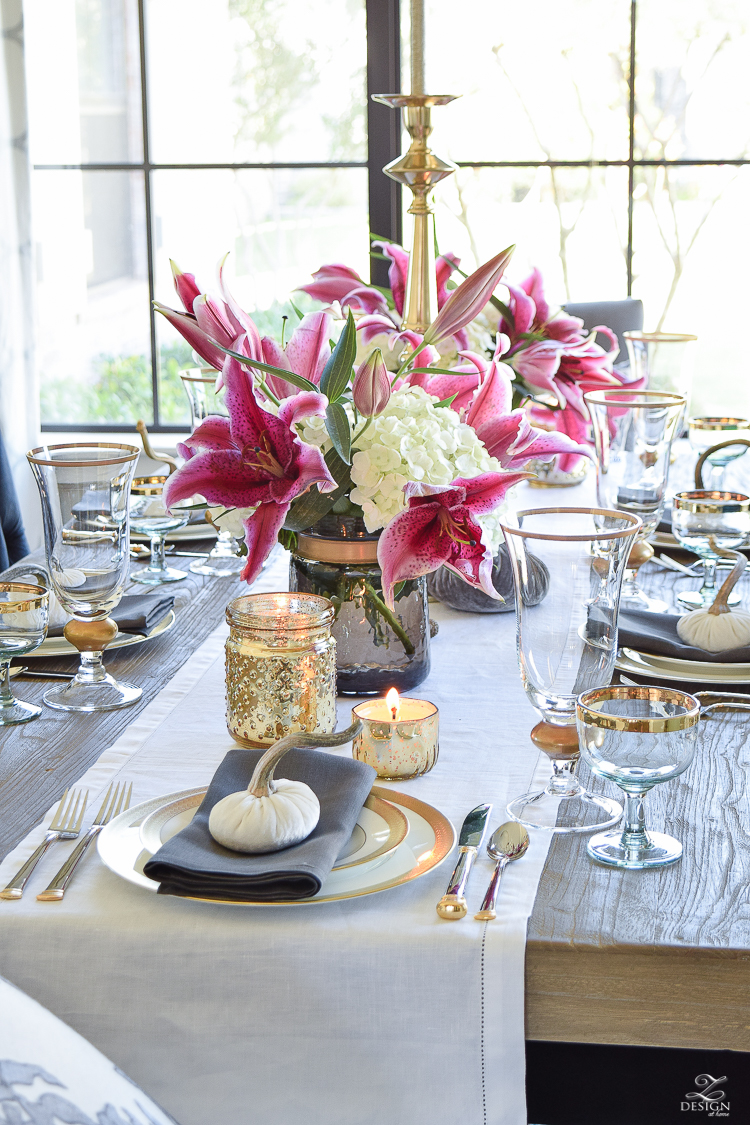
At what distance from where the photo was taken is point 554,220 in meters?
3.86

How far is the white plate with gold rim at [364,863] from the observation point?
78 cm

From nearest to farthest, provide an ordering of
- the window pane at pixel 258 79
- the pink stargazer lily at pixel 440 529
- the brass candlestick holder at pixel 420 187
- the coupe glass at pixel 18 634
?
the pink stargazer lily at pixel 440 529, the coupe glass at pixel 18 634, the brass candlestick holder at pixel 420 187, the window pane at pixel 258 79

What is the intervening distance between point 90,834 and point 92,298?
3.36m

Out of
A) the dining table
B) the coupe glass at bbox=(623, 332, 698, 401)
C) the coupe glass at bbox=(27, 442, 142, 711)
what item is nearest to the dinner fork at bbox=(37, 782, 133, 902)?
the dining table

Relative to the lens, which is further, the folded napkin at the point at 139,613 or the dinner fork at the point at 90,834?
the folded napkin at the point at 139,613

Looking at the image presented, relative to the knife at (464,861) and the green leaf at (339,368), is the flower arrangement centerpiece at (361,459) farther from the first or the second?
the knife at (464,861)

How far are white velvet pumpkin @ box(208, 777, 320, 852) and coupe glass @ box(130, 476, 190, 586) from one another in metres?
0.85

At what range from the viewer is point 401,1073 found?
2.44 ft

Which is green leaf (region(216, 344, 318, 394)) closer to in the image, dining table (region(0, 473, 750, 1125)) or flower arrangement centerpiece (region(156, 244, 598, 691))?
flower arrangement centerpiece (region(156, 244, 598, 691))

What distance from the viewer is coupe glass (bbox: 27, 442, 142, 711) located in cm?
116

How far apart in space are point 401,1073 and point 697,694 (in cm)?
57

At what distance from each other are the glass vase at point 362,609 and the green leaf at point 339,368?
133 mm

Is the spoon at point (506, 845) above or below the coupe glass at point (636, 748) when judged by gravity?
below

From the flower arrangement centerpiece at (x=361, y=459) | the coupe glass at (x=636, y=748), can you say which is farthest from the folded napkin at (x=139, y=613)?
the coupe glass at (x=636, y=748)
